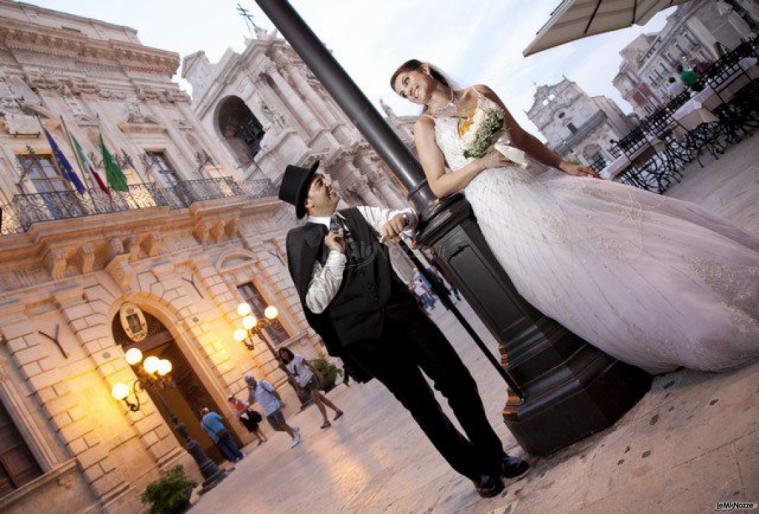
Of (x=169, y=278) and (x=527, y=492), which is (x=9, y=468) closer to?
(x=169, y=278)

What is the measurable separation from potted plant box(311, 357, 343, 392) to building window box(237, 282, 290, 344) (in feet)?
6.30

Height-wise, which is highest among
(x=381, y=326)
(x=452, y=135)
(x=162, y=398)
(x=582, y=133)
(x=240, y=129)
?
(x=240, y=129)

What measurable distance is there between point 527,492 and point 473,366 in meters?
3.71

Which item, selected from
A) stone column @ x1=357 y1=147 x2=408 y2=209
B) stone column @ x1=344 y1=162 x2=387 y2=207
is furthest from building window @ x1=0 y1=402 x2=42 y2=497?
stone column @ x1=357 y1=147 x2=408 y2=209

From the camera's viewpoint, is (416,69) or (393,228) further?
(416,69)

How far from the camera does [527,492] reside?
229 cm

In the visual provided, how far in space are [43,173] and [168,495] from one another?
380 inches

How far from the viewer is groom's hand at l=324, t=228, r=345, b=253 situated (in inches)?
95.3

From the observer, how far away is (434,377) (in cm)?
257

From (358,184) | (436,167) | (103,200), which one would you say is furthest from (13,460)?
(358,184)

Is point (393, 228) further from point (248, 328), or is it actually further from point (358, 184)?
point (358, 184)

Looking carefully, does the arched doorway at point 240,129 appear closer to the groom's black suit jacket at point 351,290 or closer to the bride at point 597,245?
the bride at point 597,245

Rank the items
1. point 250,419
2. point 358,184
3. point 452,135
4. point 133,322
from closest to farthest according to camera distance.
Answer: point 452,135 → point 250,419 → point 133,322 → point 358,184

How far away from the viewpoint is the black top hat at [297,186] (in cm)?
261
